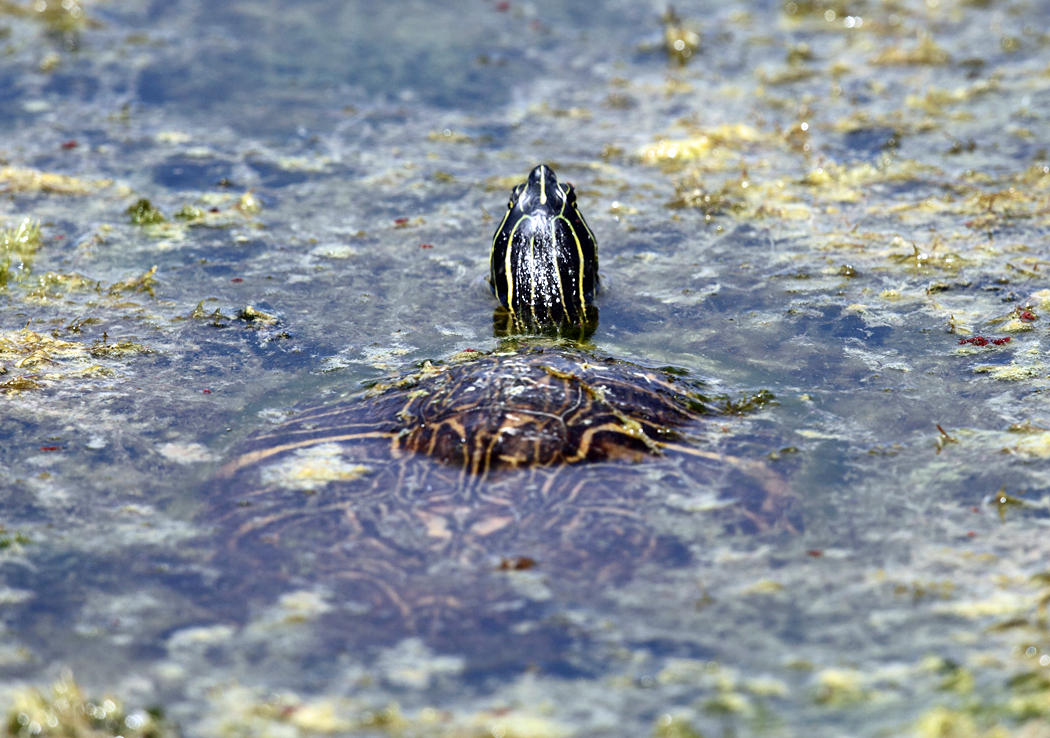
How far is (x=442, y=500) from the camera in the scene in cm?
484

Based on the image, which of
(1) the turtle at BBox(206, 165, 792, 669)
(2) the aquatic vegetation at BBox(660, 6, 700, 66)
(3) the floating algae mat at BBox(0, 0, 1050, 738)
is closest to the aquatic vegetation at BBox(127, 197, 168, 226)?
(3) the floating algae mat at BBox(0, 0, 1050, 738)

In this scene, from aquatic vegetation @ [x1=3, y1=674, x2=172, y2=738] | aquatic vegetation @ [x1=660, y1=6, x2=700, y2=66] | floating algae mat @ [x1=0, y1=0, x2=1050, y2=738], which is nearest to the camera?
aquatic vegetation @ [x1=3, y1=674, x2=172, y2=738]

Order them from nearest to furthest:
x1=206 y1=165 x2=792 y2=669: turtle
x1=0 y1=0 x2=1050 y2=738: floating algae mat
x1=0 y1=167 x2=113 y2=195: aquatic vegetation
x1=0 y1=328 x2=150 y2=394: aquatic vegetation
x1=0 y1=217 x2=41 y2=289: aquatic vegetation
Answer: x1=0 y1=0 x2=1050 y2=738: floating algae mat
x1=206 y1=165 x2=792 y2=669: turtle
x1=0 y1=328 x2=150 y2=394: aquatic vegetation
x1=0 y1=217 x2=41 y2=289: aquatic vegetation
x1=0 y1=167 x2=113 y2=195: aquatic vegetation

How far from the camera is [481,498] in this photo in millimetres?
4824

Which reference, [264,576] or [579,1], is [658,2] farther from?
[264,576]

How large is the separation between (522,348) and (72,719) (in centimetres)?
278

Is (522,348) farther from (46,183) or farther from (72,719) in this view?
(46,183)

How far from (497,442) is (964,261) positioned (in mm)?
3828

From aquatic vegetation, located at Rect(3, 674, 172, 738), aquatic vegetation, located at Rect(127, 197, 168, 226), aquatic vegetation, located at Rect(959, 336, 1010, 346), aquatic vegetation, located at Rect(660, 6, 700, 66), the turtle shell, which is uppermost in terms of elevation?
aquatic vegetation, located at Rect(660, 6, 700, 66)

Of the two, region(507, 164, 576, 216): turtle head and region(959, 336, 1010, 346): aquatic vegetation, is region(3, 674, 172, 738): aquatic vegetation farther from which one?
region(959, 336, 1010, 346): aquatic vegetation

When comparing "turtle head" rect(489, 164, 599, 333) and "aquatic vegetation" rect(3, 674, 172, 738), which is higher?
"turtle head" rect(489, 164, 599, 333)

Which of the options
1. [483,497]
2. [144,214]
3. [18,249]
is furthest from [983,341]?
[18,249]

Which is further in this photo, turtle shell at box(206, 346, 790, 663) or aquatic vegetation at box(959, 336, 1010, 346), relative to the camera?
aquatic vegetation at box(959, 336, 1010, 346)

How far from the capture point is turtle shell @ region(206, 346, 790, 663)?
440 cm
